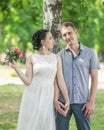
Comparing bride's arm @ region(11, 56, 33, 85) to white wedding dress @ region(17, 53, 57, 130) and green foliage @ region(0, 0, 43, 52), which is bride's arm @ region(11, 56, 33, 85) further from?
green foliage @ region(0, 0, 43, 52)

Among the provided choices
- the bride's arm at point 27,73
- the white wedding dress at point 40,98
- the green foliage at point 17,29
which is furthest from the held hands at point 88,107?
the green foliage at point 17,29

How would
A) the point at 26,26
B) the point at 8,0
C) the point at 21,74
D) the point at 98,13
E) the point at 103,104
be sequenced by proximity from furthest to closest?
the point at 98,13 < the point at 26,26 < the point at 8,0 < the point at 103,104 < the point at 21,74

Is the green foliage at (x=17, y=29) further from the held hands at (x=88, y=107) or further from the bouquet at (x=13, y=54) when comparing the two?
the held hands at (x=88, y=107)

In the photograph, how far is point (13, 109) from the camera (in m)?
16.0

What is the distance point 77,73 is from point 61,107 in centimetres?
51

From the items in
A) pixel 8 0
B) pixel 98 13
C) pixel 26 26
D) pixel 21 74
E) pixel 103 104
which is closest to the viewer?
pixel 21 74

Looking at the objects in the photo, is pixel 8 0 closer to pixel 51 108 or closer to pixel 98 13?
pixel 51 108

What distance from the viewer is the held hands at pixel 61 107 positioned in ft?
23.3

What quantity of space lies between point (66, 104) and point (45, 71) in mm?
521

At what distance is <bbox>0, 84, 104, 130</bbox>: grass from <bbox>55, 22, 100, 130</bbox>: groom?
15.5 feet

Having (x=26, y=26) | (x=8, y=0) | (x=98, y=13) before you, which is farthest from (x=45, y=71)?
(x=98, y=13)

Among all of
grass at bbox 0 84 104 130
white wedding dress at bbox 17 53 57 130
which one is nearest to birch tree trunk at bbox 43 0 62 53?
grass at bbox 0 84 104 130

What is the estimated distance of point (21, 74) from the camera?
7078 millimetres

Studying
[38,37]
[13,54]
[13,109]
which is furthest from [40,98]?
[13,109]
